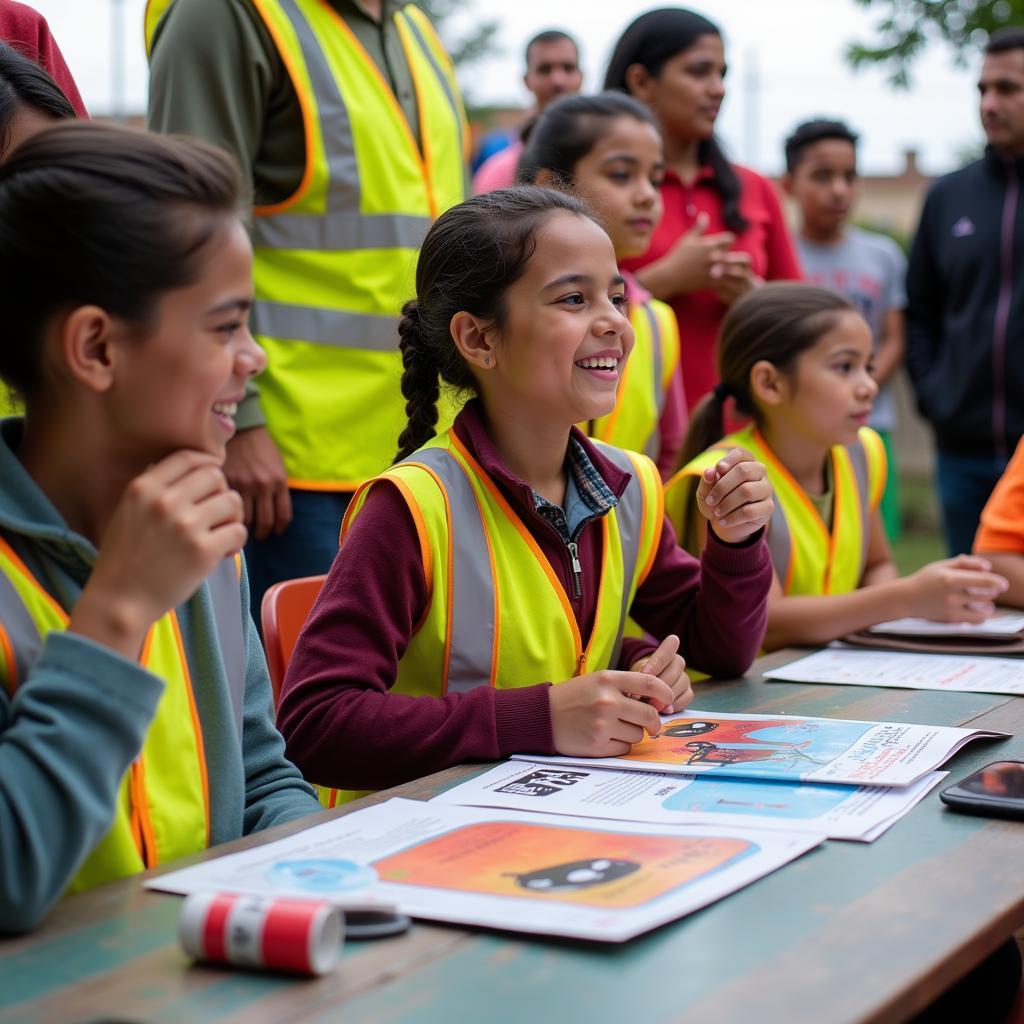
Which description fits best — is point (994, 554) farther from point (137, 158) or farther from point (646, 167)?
point (137, 158)

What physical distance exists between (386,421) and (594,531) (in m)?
0.94

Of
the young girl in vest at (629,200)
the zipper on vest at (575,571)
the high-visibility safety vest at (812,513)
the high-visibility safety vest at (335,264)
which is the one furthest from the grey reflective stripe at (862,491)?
the zipper on vest at (575,571)

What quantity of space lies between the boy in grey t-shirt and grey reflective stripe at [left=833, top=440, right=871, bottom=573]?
79.2 inches

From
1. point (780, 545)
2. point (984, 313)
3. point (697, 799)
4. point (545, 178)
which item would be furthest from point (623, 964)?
point (984, 313)

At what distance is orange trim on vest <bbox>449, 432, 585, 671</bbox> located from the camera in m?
2.24

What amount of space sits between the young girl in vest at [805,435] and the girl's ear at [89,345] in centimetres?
174

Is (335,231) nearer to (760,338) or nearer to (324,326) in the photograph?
(324,326)

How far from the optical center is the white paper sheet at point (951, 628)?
2.81m

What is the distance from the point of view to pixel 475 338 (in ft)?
7.95

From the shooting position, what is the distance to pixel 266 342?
122 inches

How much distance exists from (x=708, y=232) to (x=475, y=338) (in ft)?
6.58

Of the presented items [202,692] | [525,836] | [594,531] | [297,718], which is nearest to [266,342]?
[594,531]

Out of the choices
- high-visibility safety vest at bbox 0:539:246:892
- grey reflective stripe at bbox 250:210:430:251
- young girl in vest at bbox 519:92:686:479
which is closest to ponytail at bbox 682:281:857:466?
young girl in vest at bbox 519:92:686:479

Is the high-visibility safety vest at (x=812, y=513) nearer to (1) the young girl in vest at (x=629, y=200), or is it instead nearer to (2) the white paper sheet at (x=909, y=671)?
(1) the young girl in vest at (x=629, y=200)
